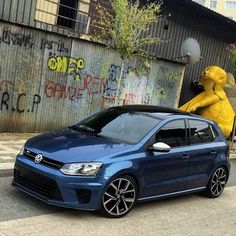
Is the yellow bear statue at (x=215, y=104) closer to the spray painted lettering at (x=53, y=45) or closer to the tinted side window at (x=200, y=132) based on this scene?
the spray painted lettering at (x=53, y=45)

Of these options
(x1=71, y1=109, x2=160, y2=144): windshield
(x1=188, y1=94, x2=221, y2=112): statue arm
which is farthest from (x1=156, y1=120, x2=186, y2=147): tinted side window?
(x1=188, y1=94, x2=221, y2=112): statue arm

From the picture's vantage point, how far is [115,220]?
6.89 metres

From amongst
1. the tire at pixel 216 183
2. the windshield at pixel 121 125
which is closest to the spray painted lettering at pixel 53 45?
the windshield at pixel 121 125

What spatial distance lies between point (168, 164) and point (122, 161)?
1.05 m

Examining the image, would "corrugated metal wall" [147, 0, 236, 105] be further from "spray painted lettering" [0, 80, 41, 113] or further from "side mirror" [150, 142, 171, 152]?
"side mirror" [150, 142, 171, 152]

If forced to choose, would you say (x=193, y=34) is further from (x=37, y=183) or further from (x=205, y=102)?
(x=37, y=183)

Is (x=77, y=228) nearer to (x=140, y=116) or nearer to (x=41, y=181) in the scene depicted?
(x=41, y=181)

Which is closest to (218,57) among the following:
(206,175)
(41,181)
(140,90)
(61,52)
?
(140,90)

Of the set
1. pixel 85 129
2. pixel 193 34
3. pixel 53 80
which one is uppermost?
pixel 193 34

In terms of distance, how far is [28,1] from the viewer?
45.6 feet

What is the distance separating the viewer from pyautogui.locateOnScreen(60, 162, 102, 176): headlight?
6.56 metres

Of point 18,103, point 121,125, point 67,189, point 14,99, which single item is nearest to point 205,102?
point 18,103

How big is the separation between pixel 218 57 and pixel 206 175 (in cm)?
1452

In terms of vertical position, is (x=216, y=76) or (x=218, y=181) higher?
(x=216, y=76)
